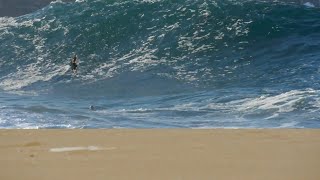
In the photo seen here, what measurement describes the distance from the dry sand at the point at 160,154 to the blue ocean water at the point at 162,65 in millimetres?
1297

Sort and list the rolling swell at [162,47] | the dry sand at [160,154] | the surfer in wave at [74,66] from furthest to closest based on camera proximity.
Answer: the surfer in wave at [74,66], the rolling swell at [162,47], the dry sand at [160,154]

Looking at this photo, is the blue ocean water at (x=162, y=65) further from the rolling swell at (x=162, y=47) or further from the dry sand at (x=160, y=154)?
the dry sand at (x=160, y=154)

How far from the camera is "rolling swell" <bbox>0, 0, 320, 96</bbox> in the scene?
11492 mm

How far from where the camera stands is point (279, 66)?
1176 cm

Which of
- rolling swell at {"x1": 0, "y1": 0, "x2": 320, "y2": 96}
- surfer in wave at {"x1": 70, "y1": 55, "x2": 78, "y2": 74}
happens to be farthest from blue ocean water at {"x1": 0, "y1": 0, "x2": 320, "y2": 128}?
surfer in wave at {"x1": 70, "y1": 55, "x2": 78, "y2": 74}

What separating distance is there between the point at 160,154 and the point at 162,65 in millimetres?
9417

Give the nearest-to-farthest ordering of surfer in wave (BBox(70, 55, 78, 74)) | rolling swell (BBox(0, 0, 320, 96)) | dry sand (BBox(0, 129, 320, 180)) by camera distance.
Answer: dry sand (BBox(0, 129, 320, 180)) < rolling swell (BBox(0, 0, 320, 96)) < surfer in wave (BBox(70, 55, 78, 74))

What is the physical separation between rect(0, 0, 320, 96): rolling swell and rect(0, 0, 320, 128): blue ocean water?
3 cm

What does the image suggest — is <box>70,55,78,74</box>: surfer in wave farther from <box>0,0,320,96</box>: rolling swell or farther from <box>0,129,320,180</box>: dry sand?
<box>0,129,320,180</box>: dry sand

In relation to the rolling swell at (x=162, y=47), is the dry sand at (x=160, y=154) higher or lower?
lower

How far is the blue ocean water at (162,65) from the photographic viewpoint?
23.5 feet

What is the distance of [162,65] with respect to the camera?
1312cm

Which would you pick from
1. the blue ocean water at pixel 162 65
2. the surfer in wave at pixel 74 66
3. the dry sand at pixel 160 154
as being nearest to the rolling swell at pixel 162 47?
the blue ocean water at pixel 162 65

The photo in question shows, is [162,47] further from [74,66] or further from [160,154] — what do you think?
[160,154]
